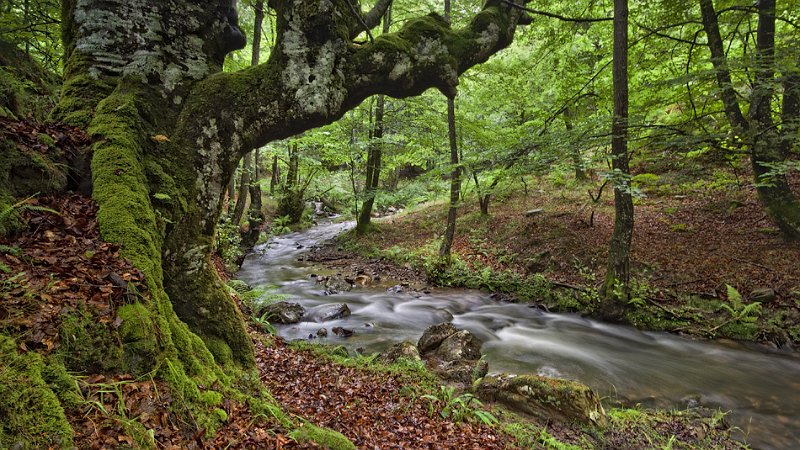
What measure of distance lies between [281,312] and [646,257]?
946 cm

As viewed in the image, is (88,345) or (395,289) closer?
(88,345)

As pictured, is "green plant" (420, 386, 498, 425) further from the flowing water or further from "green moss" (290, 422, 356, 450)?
the flowing water

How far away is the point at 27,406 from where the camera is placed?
1641mm

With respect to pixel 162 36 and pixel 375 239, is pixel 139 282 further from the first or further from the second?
pixel 375 239

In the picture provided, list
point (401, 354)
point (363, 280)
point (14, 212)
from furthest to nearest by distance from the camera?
point (363, 280) < point (401, 354) < point (14, 212)

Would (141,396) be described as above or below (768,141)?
below

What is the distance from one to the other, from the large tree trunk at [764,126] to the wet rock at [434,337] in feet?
23.4

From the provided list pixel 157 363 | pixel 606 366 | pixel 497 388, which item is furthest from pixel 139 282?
pixel 606 366

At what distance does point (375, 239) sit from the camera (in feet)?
56.9

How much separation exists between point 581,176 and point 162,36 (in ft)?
59.1

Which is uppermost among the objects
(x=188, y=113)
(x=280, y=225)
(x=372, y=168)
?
(x=372, y=168)

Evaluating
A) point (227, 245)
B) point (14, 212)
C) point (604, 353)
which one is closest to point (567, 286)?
point (604, 353)

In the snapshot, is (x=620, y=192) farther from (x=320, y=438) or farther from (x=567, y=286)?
(x=320, y=438)

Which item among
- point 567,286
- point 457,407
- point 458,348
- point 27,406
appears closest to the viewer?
point 27,406
